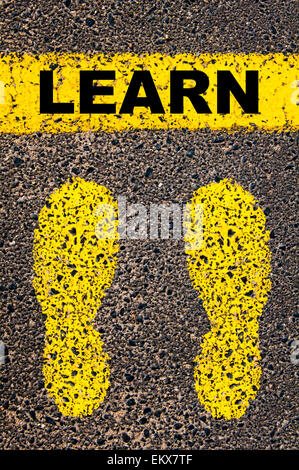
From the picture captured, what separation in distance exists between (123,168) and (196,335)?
3.07 ft

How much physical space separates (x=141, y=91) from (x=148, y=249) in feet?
2.71

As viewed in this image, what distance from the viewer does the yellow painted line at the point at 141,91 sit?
2434 mm

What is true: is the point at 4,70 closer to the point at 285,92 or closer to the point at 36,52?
the point at 36,52

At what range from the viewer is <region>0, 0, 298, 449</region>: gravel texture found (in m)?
2.37

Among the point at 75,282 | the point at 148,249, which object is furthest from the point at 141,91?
the point at 75,282

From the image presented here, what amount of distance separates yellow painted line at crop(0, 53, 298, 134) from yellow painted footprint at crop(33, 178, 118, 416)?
1.23 feet

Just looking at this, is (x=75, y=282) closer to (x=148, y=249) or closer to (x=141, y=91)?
(x=148, y=249)

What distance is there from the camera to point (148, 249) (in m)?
2.41

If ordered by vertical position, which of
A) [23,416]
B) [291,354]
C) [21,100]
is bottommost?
[23,416]

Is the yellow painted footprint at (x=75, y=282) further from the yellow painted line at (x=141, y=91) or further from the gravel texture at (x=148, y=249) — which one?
the yellow painted line at (x=141, y=91)

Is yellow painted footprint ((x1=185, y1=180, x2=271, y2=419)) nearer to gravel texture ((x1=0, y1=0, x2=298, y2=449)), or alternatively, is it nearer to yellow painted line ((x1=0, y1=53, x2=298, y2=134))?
gravel texture ((x1=0, y1=0, x2=298, y2=449))

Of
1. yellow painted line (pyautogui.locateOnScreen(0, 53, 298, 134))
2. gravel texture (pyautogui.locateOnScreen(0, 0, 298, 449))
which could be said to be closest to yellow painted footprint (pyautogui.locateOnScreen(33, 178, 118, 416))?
gravel texture (pyautogui.locateOnScreen(0, 0, 298, 449))
